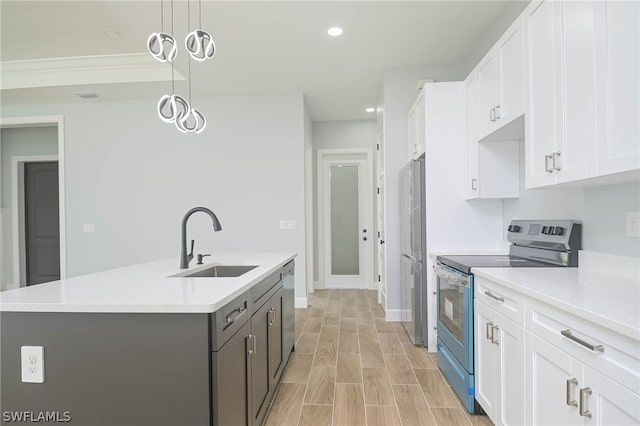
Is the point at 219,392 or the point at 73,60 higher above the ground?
the point at 73,60

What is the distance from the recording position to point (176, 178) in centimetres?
460

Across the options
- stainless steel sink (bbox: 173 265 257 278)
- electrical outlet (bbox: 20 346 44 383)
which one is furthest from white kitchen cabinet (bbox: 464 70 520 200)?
electrical outlet (bbox: 20 346 44 383)

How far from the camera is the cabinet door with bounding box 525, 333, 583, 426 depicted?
1.13 m

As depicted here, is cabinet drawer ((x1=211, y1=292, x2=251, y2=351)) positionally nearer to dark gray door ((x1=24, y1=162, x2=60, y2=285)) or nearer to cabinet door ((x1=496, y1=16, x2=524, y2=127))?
cabinet door ((x1=496, y1=16, x2=524, y2=127))

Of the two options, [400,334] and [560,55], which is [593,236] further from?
[400,334]

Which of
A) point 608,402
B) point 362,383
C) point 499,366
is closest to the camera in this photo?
point 608,402

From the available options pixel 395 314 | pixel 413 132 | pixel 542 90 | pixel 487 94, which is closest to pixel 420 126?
pixel 413 132

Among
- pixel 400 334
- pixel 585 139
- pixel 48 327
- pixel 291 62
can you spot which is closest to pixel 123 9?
pixel 291 62

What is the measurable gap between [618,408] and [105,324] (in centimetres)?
171

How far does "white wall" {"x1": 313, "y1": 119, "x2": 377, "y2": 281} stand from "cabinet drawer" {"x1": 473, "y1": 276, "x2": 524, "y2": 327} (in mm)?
3742

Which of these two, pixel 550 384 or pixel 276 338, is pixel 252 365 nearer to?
pixel 276 338

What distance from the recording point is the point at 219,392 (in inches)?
47.6

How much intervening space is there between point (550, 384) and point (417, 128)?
2534mm

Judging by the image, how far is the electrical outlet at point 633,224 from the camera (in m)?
1.50
